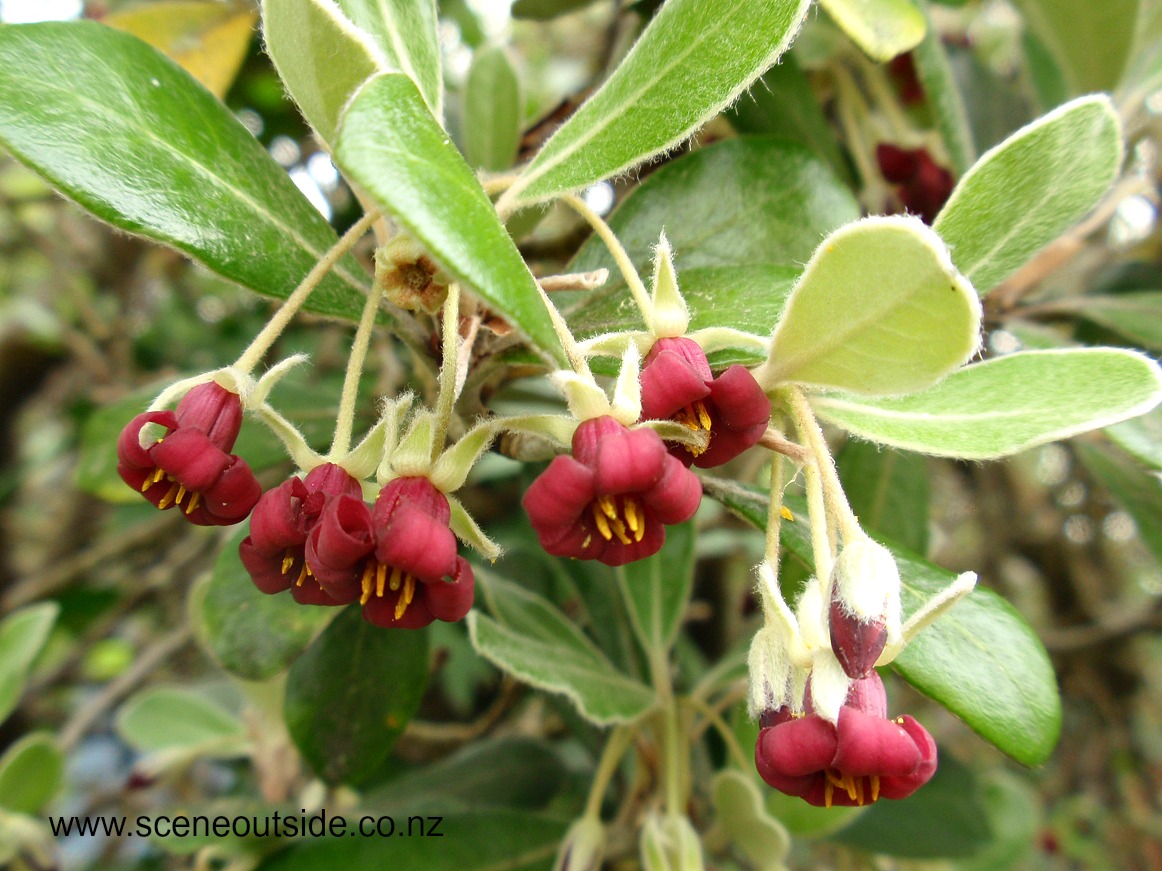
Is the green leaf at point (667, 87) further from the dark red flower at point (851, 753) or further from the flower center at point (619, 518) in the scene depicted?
the dark red flower at point (851, 753)

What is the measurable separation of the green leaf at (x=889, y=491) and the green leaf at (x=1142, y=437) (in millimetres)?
440

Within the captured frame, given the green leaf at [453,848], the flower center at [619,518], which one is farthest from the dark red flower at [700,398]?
the green leaf at [453,848]

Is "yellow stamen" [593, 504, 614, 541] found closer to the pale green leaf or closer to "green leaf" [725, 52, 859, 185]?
the pale green leaf

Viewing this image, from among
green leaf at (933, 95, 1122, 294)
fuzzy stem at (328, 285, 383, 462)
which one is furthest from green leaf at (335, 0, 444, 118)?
green leaf at (933, 95, 1122, 294)

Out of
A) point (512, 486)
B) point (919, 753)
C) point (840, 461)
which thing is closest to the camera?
point (919, 753)

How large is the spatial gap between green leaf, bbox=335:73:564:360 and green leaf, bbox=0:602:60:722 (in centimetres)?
187

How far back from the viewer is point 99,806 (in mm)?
2930

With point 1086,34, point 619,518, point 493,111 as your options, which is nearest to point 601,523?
point 619,518

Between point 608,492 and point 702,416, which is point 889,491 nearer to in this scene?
point 702,416

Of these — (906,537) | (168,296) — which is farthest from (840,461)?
(168,296)

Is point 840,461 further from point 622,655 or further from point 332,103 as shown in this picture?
point 332,103

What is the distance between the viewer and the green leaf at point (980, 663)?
0.93m

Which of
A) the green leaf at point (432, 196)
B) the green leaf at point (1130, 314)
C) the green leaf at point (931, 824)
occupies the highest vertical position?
the green leaf at point (432, 196)

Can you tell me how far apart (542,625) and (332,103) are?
103 centimetres
